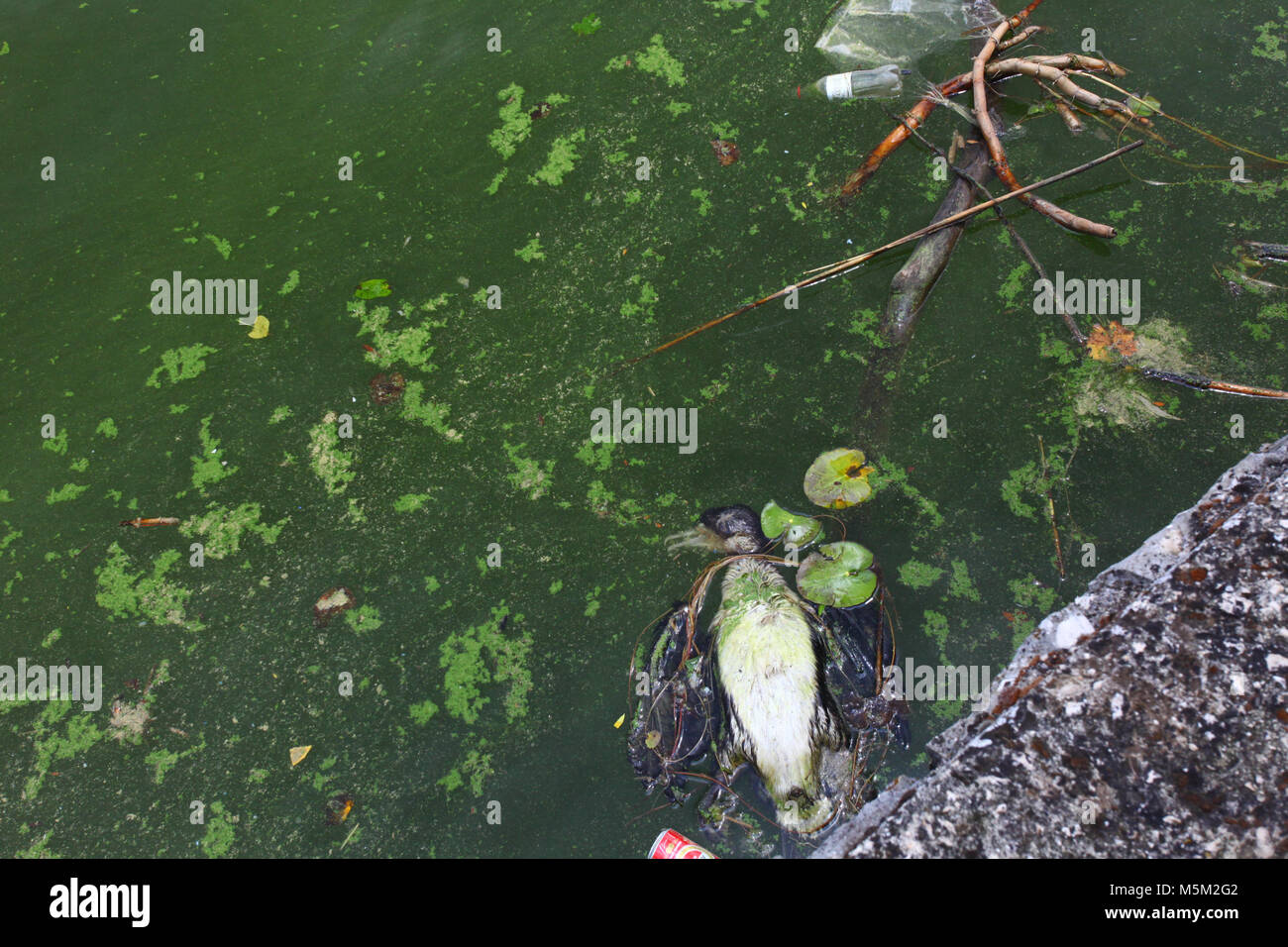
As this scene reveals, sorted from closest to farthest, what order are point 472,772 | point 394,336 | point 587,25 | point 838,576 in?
point 472,772 < point 838,576 < point 394,336 < point 587,25

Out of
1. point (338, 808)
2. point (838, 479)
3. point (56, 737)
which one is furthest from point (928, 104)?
point (56, 737)

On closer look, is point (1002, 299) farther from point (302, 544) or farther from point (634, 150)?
point (302, 544)

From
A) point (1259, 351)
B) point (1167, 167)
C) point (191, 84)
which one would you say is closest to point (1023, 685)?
point (1259, 351)

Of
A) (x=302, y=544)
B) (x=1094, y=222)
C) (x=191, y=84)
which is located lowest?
(x=302, y=544)

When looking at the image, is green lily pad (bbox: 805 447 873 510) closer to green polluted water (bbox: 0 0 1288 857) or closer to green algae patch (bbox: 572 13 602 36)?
green polluted water (bbox: 0 0 1288 857)

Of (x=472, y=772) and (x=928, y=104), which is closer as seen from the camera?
(x=472, y=772)

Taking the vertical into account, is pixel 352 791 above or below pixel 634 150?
below

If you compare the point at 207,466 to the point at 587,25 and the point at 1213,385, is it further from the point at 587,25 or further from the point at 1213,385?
the point at 1213,385
